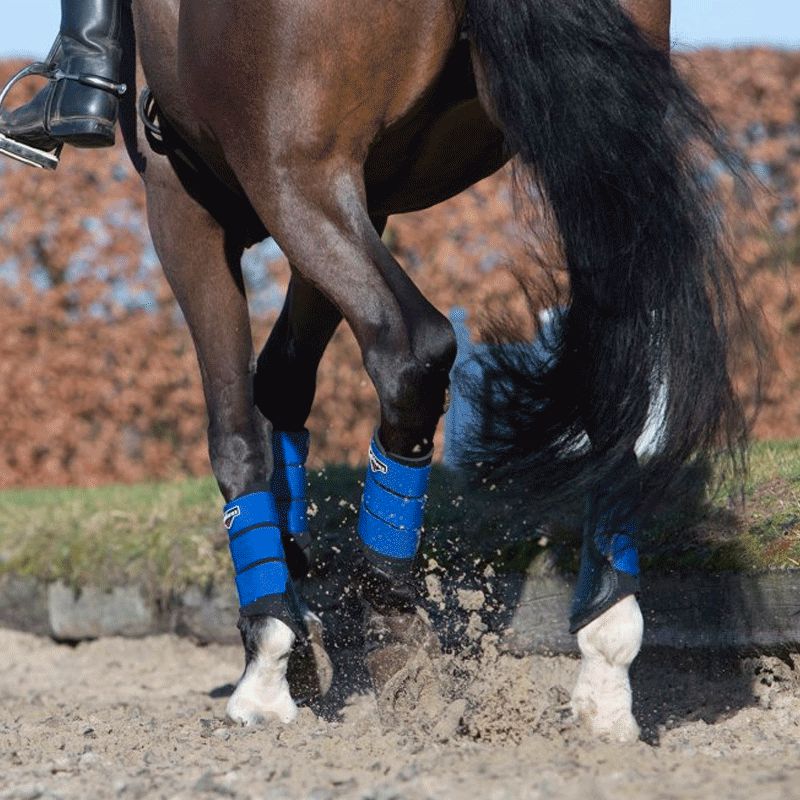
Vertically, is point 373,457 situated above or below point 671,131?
below

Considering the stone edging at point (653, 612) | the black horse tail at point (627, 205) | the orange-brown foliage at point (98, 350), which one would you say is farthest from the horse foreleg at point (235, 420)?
the orange-brown foliage at point (98, 350)

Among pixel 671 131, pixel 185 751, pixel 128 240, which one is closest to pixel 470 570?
pixel 185 751

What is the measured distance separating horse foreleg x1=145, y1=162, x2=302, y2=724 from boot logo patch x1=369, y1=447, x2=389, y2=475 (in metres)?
0.50

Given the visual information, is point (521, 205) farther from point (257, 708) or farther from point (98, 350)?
point (98, 350)

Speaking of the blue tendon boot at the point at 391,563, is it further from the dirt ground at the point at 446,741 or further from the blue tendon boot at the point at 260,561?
the blue tendon boot at the point at 260,561

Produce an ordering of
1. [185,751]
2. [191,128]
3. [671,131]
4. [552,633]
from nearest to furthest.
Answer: [671,131] → [185,751] → [191,128] → [552,633]

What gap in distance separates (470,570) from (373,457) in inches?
47.5

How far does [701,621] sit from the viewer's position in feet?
11.3

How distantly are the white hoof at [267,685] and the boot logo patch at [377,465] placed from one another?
58 cm

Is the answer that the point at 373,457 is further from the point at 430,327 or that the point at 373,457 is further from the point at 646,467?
the point at 646,467

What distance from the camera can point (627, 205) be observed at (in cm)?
250

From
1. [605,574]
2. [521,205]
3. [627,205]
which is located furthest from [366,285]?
[605,574]

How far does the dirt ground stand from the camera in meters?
2.08

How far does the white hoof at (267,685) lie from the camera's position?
10.5 ft
